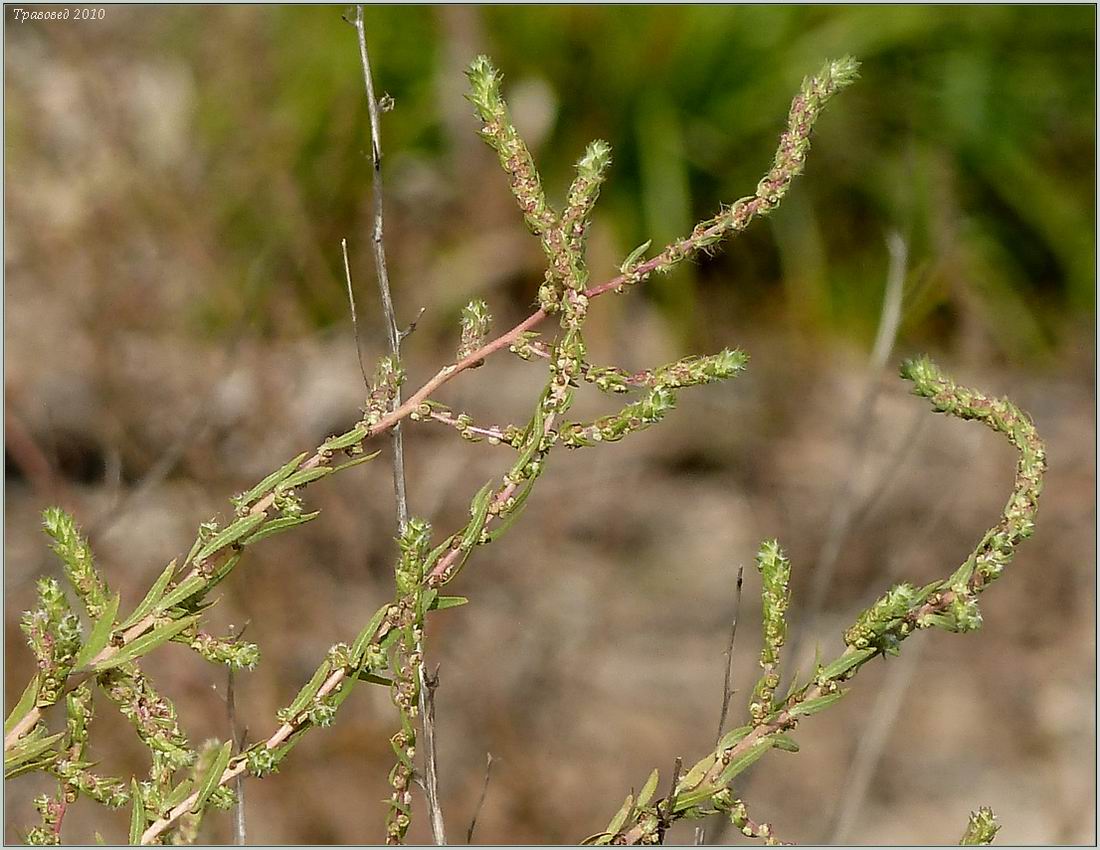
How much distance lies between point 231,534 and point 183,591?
0.23 feet

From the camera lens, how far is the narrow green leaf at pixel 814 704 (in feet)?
3.10

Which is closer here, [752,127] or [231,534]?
[231,534]

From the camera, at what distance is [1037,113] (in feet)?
16.0

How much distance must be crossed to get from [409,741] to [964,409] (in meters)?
0.54

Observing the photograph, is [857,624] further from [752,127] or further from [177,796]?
[752,127]

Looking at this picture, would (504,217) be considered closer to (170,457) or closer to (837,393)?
(837,393)

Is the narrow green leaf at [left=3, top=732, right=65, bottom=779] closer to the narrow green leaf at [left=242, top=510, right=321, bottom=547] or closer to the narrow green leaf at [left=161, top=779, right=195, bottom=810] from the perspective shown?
the narrow green leaf at [left=161, top=779, right=195, bottom=810]

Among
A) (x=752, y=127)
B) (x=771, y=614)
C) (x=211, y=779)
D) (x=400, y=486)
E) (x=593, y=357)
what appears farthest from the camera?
(x=752, y=127)


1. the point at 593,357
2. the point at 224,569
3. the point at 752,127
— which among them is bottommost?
the point at 224,569

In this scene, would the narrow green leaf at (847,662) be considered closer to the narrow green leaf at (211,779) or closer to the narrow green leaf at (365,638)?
the narrow green leaf at (365,638)

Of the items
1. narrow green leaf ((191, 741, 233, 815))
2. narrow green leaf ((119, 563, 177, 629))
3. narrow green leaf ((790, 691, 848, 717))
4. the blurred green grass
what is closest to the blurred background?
the blurred green grass

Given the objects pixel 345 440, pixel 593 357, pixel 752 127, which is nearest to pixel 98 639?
pixel 345 440

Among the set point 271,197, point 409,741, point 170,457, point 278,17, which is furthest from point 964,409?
point 278,17

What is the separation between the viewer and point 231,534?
0.93 m
